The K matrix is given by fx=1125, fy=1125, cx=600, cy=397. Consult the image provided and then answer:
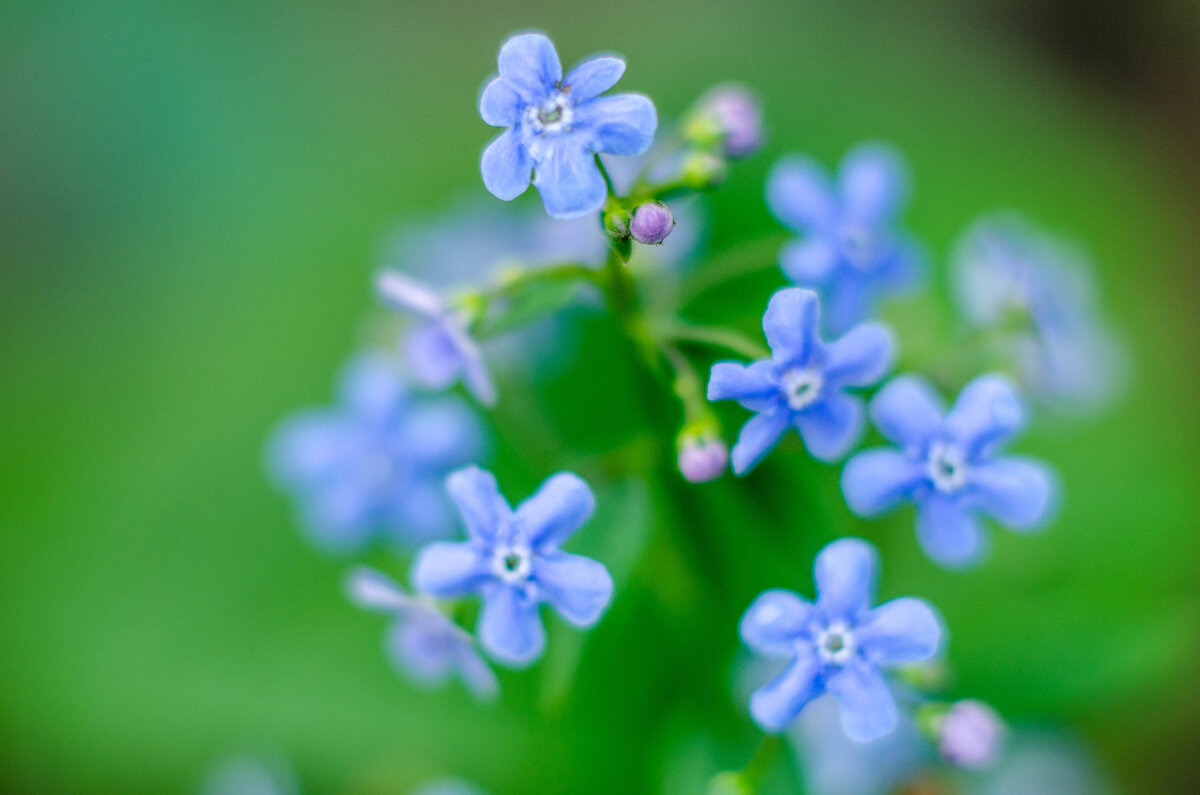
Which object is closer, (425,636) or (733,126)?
(733,126)

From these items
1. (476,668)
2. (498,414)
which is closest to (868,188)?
(498,414)

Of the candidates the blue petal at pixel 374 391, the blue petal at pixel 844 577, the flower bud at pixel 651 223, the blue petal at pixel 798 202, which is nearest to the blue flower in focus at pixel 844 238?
the blue petal at pixel 798 202

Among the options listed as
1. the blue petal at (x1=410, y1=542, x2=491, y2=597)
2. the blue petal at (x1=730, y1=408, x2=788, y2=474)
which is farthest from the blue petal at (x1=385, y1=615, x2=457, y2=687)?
the blue petal at (x1=730, y1=408, x2=788, y2=474)

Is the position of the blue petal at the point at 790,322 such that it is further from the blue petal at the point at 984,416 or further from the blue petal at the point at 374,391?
A: the blue petal at the point at 374,391

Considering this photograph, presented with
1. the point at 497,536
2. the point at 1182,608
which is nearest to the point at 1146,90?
the point at 1182,608

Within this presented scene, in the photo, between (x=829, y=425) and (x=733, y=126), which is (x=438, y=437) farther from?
(x=829, y=425)

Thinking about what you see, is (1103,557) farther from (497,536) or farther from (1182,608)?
(497,536)

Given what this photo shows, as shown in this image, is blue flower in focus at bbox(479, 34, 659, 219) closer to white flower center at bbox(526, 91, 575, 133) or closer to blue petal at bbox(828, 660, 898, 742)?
white flower center at bbox(526, 91, 575, 133)
